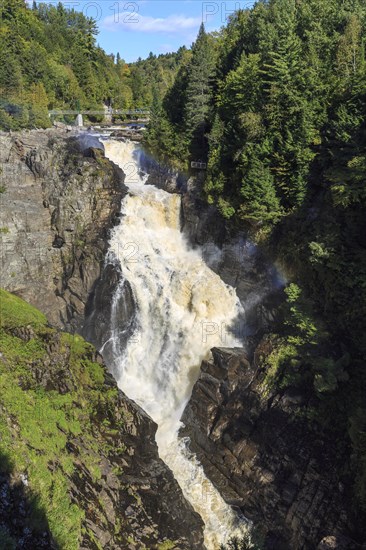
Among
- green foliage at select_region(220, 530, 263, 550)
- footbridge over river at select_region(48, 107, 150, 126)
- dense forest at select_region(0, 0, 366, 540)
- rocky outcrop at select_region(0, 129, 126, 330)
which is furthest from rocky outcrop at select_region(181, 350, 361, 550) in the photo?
footbridge over river at select_region(48, 107, 150, 126)

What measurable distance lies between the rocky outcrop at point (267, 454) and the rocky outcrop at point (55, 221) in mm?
12358

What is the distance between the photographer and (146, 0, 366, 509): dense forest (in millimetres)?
19016

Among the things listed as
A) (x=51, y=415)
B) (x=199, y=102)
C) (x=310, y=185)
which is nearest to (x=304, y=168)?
(x=310, y=185)

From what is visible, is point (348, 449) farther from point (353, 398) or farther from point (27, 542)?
point (27, 542)

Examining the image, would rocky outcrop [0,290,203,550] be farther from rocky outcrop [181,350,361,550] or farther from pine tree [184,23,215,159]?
pine tree [184,23,215,159]

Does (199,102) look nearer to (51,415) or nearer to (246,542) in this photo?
(51,415)

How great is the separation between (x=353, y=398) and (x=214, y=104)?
2645 cm

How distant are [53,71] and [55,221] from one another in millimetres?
41427

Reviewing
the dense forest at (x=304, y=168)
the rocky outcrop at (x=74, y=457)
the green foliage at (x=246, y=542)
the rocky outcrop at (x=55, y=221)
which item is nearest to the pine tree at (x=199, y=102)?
Answer: the dense forest at (x=304, y=168)

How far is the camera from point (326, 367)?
18.6m

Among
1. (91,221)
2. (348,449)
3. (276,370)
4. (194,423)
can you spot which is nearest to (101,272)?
(91,221)

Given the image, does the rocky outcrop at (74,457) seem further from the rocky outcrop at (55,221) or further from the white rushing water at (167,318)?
the rocky outcrop at (55,221)

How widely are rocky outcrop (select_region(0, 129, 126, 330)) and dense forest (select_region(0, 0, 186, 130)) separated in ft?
30.0

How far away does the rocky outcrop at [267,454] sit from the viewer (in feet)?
56.2
